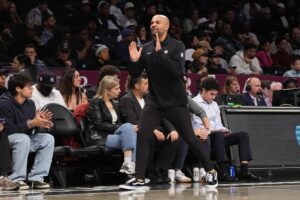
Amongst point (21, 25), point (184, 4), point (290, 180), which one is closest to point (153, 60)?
point (290, 180)

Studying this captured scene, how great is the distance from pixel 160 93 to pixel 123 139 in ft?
3.92

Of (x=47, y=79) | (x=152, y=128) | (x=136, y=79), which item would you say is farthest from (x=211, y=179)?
(x=47, y=79)

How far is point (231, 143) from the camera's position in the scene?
1236cm

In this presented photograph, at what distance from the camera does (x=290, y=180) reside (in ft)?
40.5

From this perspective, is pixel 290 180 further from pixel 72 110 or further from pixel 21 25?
pixel 21 25

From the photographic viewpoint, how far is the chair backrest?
11305mm

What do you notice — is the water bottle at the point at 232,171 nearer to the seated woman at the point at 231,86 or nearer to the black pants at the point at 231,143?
the black pants at the point at 231,143

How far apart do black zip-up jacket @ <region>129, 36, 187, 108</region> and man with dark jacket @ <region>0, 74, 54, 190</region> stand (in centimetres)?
151

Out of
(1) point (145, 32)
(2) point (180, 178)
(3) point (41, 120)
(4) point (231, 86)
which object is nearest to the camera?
(3) point (41, 120)

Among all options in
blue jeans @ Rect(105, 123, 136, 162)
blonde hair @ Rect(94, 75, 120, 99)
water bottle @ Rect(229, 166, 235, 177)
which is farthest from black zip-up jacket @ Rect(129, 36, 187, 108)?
water bottle @ Rect(229, 166, 235, 177)

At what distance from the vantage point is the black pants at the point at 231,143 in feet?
39.9

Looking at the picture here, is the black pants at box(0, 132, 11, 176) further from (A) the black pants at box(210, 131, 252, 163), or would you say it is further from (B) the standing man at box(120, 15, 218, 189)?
(A) the black pants at box(210, 131, 252, 163)

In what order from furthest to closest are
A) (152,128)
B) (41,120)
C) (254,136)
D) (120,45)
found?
1. (120,45)
2. (254,136)
3. (41,120)
4. (152,128)

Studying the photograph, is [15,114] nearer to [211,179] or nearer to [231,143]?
[211,179]
